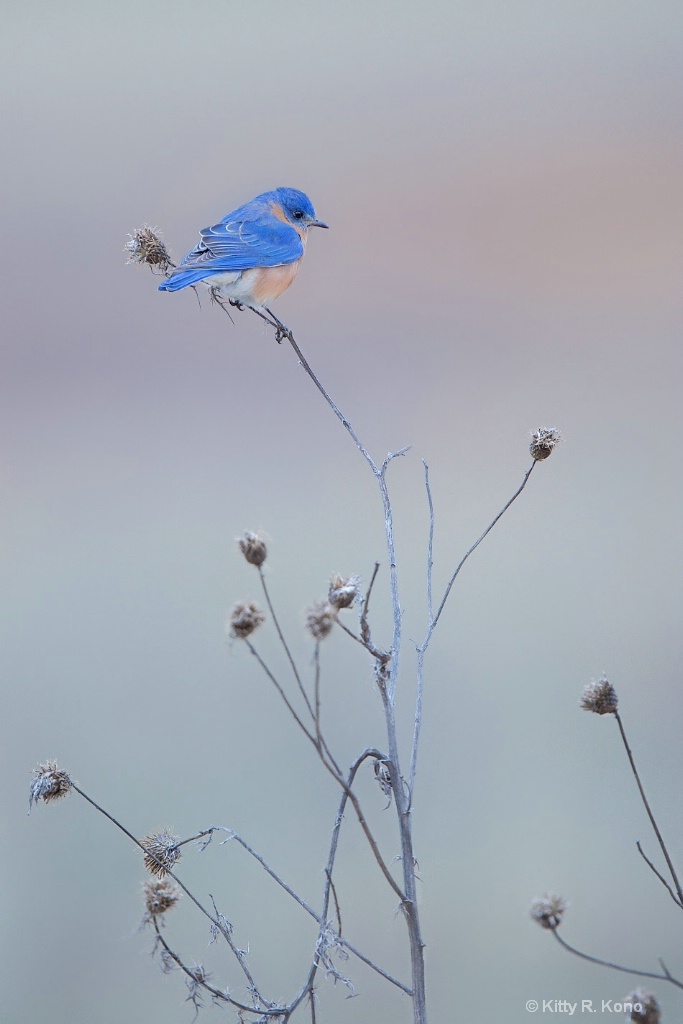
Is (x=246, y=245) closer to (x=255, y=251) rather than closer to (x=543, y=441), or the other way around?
(x=255, y=251)

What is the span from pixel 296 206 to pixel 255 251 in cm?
60

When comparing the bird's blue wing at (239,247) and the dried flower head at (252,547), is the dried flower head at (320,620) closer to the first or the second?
the dried flower head at (252,547)

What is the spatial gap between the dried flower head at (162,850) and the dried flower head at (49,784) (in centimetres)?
16

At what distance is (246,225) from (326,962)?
2921 millimetres

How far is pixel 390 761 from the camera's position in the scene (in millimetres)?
1215

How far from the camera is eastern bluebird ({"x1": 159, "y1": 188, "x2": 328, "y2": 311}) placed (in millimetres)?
3244

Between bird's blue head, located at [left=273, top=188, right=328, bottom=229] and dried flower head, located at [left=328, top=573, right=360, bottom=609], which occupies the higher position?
bird's blue head, located at [left=273, top=188, right=328, bottom=229]

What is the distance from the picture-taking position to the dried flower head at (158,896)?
139cm

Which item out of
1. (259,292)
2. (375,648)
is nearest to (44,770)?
(375,648)

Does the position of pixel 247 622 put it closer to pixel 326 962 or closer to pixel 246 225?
pixel 326 962

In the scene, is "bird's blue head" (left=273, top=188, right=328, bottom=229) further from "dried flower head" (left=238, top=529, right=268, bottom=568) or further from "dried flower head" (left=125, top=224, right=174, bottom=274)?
"dried flower head" (left=238, top=529, right=268, bottom=568)

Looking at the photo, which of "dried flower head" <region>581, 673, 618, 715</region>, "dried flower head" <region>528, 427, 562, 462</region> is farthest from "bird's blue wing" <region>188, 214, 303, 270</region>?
"dried flower head" <region>581, 673, 618, 715</region>

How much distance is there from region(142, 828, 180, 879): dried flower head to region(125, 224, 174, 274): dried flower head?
112 centimetres

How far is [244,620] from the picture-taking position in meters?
1.29
